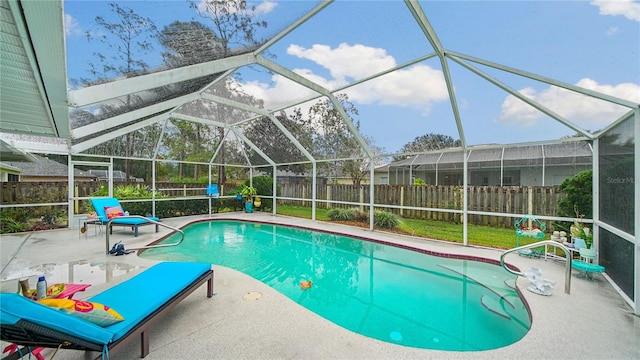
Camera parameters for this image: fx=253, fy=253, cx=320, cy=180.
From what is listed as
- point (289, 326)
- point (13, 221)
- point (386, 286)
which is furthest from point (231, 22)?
point (13, 221)

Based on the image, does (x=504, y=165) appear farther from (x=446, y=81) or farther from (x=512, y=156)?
(x=446, y=81)

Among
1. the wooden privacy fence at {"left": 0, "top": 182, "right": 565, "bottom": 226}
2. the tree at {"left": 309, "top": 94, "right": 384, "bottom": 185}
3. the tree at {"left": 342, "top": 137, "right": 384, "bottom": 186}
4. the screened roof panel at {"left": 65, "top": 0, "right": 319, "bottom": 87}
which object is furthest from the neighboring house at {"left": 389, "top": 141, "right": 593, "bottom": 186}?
the screened roof panel at {"left": 65, "top": 0, "right": 319, "bottom": 87}

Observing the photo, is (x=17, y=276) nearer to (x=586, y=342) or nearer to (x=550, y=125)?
(x=586, y=342)

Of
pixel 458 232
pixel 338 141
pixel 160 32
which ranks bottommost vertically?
pixel 458 232

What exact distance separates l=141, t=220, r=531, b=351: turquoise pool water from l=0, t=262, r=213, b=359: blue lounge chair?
6.49 feet

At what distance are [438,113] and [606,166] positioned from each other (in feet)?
10.5

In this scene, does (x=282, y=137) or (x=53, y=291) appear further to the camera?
(x=282, y=137)

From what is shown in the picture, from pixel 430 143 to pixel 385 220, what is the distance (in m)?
3.49

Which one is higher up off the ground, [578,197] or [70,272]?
[578,197]

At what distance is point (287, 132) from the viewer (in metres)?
9.41

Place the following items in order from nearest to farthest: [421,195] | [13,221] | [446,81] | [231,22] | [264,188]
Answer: [231,22], [446,81], [13,221], [421,195], [264,188]

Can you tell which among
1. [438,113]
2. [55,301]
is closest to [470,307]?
[438,113]

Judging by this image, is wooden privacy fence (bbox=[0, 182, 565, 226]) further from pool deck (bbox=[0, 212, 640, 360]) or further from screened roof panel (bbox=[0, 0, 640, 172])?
pool deck (bbox=[0, 212, 640, 360])

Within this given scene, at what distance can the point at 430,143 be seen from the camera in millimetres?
7348
